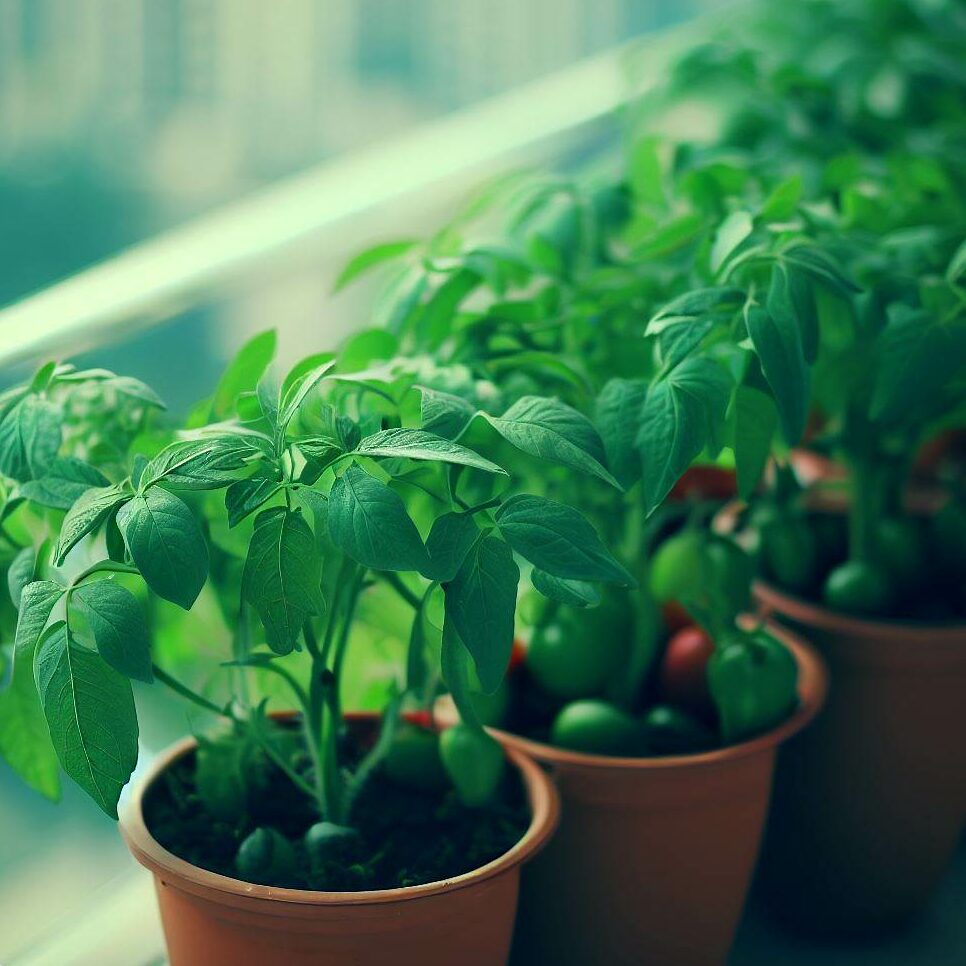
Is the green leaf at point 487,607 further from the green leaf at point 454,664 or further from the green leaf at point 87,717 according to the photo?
the green leaf at point 87,717

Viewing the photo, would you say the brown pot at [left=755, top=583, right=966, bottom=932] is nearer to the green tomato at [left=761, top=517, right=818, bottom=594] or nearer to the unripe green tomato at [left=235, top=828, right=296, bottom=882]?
the green tomato at [left=761, top=517, right=818, bottom=594]

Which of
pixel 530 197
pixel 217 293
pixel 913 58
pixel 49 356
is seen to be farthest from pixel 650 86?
pixel 49 356

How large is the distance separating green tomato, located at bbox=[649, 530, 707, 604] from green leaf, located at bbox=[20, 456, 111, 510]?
1.47 feet

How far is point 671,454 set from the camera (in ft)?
2.27

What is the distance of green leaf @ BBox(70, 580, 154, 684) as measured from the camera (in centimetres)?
60

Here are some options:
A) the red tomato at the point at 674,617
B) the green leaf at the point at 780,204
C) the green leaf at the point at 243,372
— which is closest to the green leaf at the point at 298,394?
the green leaf at the point at 243,372

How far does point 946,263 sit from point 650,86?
518 mm

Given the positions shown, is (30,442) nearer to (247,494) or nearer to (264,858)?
(247,494)

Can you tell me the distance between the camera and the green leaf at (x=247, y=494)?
2.06 ft

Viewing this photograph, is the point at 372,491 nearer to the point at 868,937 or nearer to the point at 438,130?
the point at 868,937

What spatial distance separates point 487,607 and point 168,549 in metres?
0.16

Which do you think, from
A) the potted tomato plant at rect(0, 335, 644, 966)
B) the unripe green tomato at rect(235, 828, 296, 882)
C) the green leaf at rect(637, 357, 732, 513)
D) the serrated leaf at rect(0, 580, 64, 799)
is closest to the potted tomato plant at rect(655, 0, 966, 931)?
the green leaf at rect(637, 357, 732, 513)

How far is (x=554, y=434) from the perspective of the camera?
667 mm

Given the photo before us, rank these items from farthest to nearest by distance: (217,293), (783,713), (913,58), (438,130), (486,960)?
(438,130) < (913,58) < (217,293) < (783,713) < (486,960)
